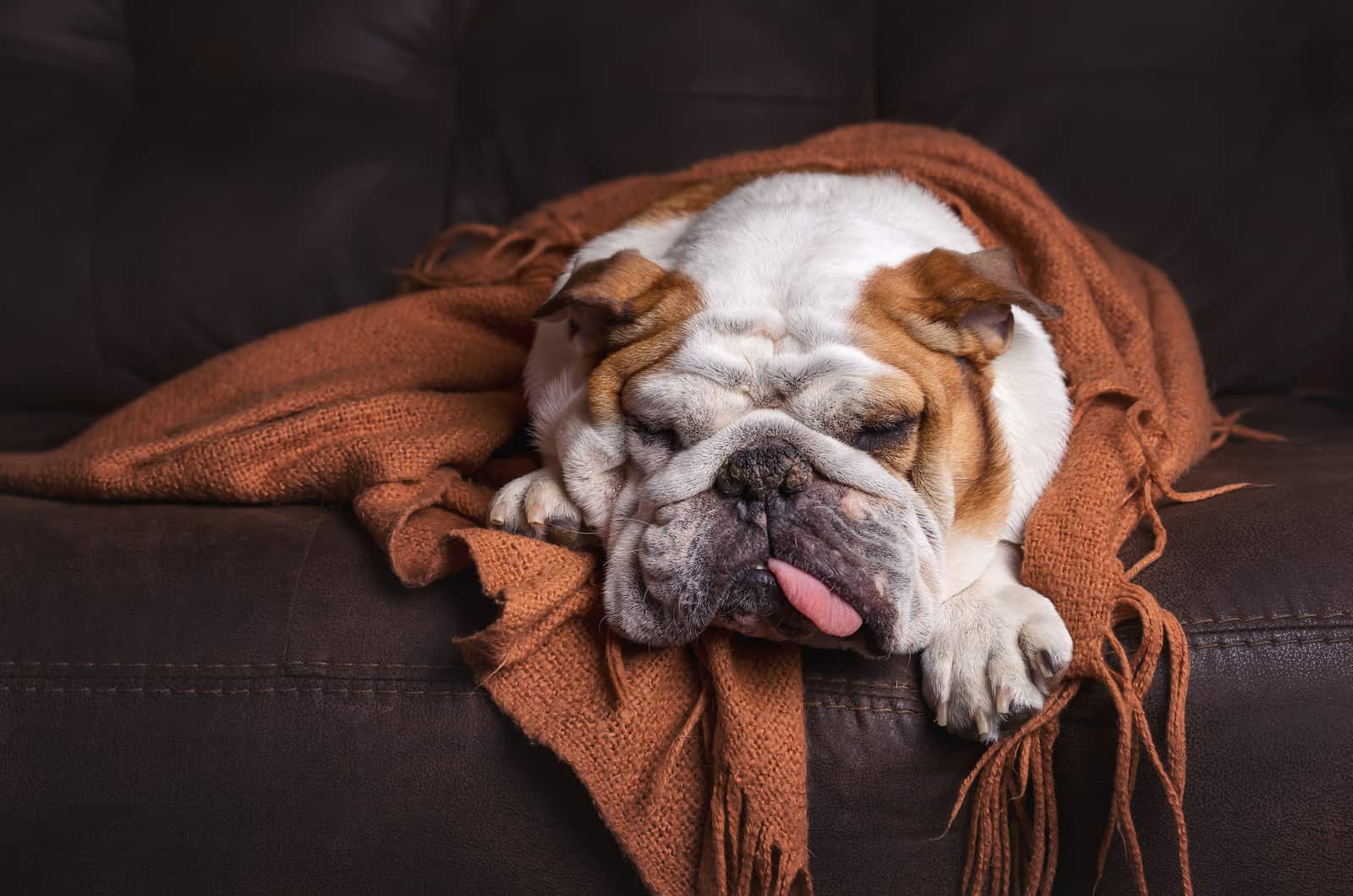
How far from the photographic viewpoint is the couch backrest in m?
2.23

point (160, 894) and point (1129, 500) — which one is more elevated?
point (1129, 500)

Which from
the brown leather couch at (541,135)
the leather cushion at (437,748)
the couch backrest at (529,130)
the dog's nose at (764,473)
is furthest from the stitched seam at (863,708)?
the couch backrest at (529,130)

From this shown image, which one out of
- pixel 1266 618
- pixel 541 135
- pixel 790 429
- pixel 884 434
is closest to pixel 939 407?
pixel 884 434

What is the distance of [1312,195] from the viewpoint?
221cm

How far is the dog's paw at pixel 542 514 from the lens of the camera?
1.31m

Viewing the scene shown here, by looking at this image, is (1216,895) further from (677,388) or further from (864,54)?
(864,54)

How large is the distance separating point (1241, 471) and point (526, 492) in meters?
1.03

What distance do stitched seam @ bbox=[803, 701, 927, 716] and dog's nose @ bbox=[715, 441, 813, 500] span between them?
0.77ft

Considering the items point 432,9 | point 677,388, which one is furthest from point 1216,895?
point 432,9

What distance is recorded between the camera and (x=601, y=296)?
1.28 metres

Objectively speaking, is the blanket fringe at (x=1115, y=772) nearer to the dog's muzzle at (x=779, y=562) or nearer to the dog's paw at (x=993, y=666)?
the dog's paw at (x=993, y=666)

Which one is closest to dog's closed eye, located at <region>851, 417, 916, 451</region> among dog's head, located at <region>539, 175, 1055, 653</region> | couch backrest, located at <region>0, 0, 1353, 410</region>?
dog's head, located at <region>539, 175, 1055, 653</region>

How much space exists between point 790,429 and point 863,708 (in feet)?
1.03

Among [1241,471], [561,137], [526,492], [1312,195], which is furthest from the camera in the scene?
[561,137]
